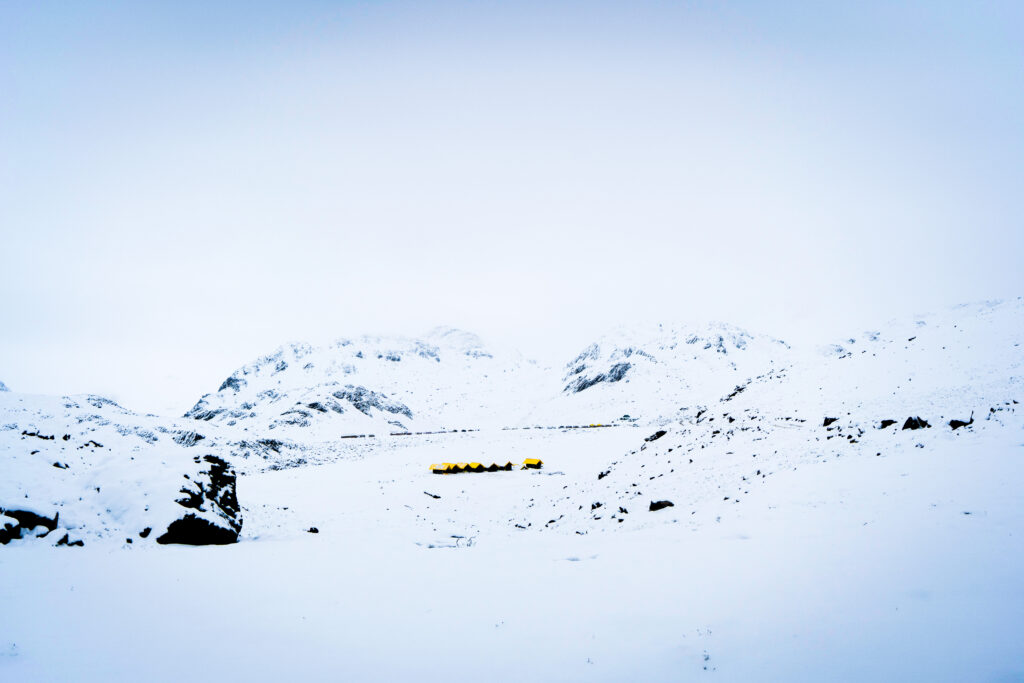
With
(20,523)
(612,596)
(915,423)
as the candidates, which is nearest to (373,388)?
(20,523)

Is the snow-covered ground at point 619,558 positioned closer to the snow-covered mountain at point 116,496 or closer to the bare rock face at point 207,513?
the snow-covered mountain at point 116,496

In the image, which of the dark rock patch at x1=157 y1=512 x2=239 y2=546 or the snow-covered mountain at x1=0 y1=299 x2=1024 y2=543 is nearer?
the dark rock patch at x1=157 y1=512 x2=239 y2=546

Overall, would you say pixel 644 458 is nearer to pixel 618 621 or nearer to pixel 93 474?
pixel 618 621

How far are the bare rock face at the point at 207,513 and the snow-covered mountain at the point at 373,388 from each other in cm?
3930

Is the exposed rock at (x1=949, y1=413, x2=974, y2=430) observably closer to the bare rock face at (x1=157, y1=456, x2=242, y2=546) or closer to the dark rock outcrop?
the bare rock face at (x1=157, y1=456, x2=242, y2=546)

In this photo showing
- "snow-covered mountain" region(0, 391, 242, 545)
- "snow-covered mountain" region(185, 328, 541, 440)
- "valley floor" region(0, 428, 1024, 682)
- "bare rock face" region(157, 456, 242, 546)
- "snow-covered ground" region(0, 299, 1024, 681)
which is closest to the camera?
"valley floor" region(0, 428, 1024, 682)

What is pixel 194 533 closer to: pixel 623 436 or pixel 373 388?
pixel 623 436

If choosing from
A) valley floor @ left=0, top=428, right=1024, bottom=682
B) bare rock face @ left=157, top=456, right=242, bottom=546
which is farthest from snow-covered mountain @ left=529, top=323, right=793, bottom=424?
bare rock face @ left=157, top=456, right=242, bottom=546

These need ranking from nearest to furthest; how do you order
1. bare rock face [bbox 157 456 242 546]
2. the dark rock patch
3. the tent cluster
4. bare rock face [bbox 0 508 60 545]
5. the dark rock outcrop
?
bare rock face [bbox 0 508 60 545], the dark rock patch, bare rock face [bbox 157 456 242 546], the tent cluster, the dark rock outcrop

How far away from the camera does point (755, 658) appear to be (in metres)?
6.70

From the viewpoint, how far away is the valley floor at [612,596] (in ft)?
22.3

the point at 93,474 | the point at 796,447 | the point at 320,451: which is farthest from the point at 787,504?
the point at 320,451

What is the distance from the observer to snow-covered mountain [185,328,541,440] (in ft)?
211

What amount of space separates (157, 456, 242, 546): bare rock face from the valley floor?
771mm
